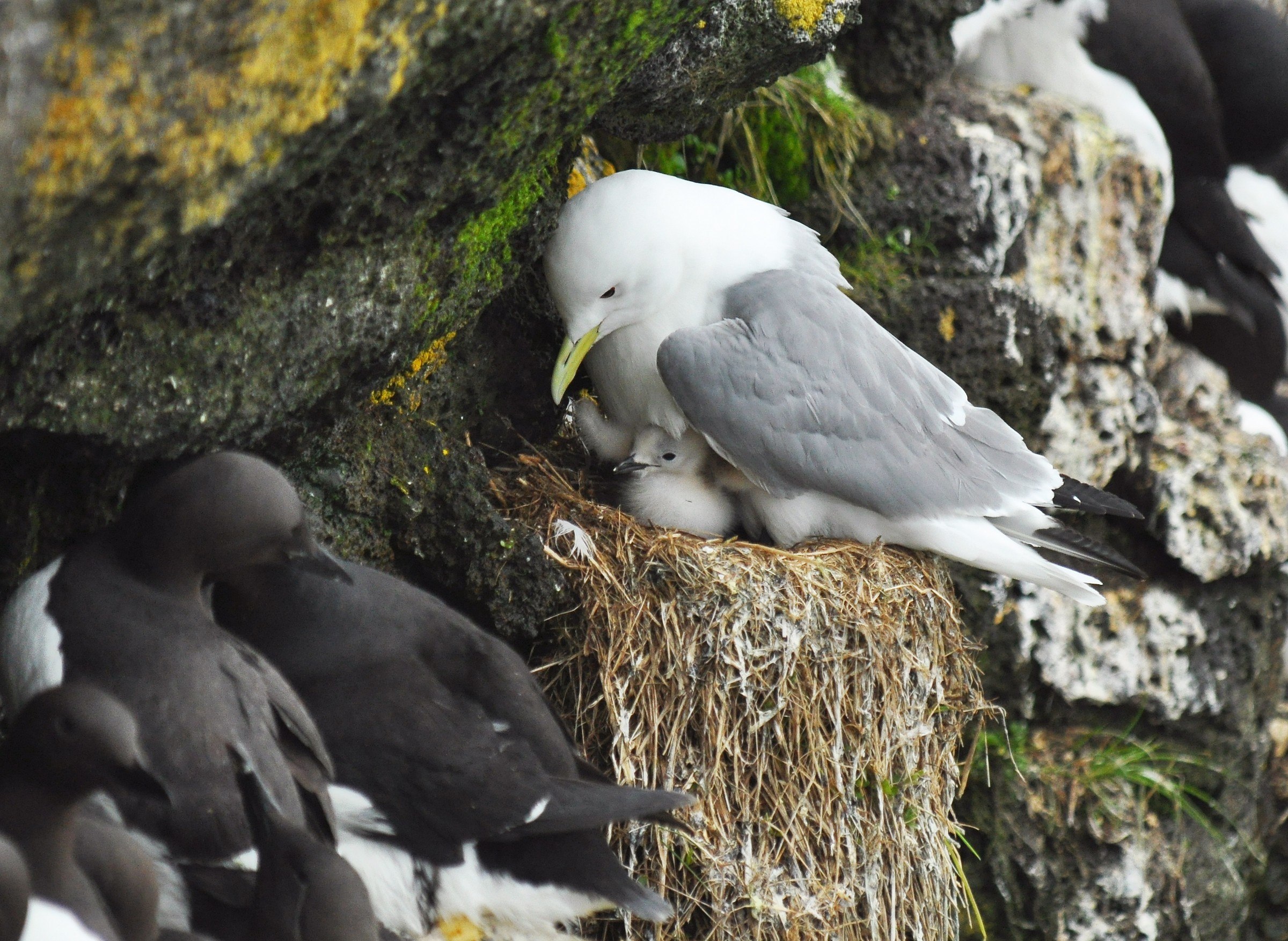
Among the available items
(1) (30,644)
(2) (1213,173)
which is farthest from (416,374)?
(2) (1213,173)

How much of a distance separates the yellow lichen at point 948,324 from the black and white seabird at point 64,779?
3.01 metres

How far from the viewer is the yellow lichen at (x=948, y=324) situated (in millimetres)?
4238

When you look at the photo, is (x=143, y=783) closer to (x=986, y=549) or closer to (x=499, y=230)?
(x=499, y=230)

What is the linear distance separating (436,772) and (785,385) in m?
1.31

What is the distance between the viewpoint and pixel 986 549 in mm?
3449

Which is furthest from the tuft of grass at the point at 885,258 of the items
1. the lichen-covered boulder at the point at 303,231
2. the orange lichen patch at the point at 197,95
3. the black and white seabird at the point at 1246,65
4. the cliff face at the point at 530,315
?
the orange lichen patch at the point at 197,95

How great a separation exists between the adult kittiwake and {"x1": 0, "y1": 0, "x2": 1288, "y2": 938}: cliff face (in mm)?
229

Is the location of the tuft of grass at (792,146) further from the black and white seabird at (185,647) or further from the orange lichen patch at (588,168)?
the black and white seabird at (185,647)

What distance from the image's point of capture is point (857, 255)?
4.43m

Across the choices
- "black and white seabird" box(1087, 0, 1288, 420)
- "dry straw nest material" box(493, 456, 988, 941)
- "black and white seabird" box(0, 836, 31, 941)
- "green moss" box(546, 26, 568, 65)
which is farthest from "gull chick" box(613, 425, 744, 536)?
"black and white seabird" box(1087, 0, 1288, 420)

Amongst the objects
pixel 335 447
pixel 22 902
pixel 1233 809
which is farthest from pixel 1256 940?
pixel 22 902

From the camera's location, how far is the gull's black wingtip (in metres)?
3.61

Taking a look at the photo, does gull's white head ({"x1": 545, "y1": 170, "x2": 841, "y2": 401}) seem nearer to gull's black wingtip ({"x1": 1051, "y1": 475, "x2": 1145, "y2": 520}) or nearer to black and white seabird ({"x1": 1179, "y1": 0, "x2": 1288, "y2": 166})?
gull's black wingtip ({"x1": 1051, "y1": 475, "x2": 1145, "y2": 520})

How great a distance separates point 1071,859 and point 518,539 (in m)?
2.51
